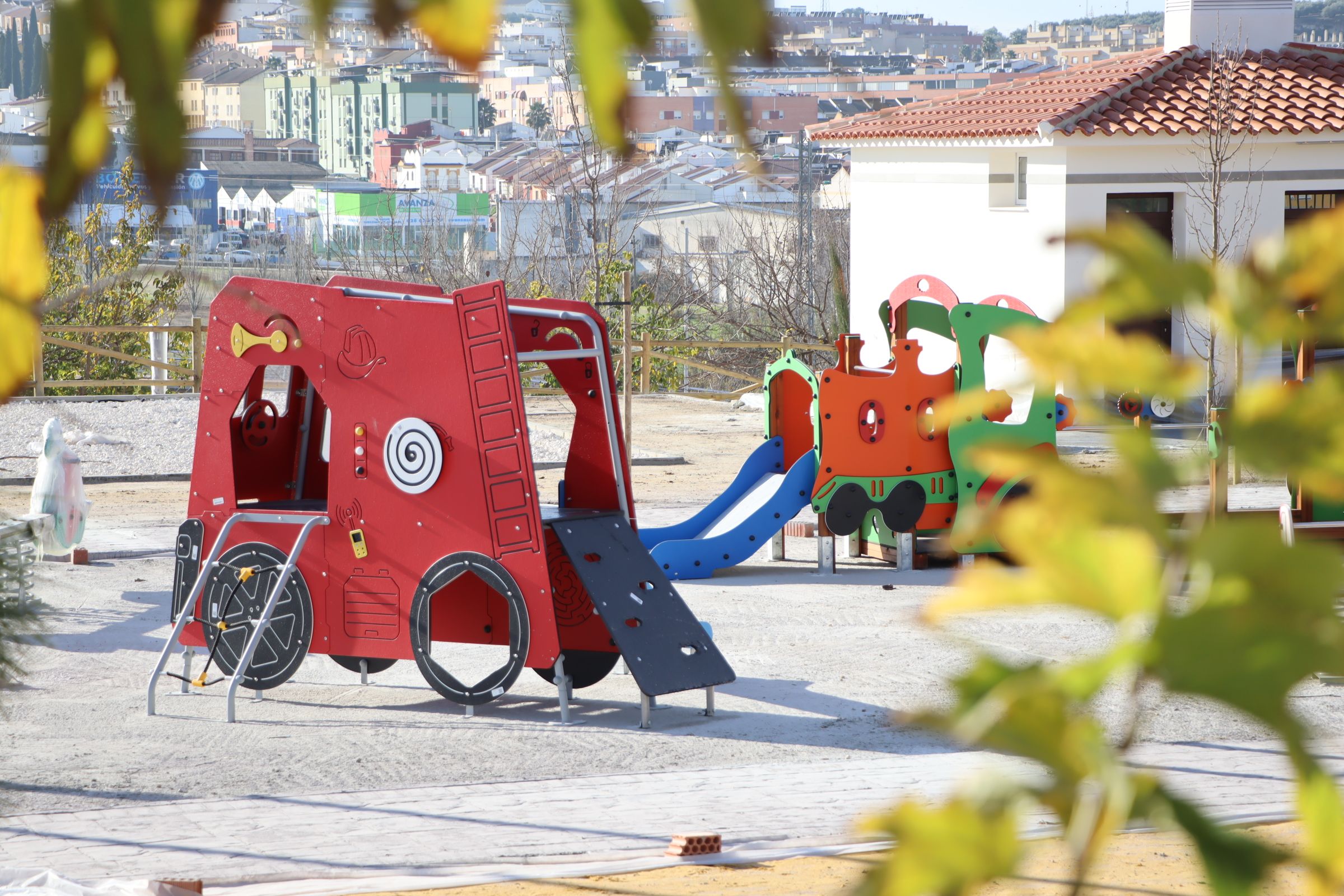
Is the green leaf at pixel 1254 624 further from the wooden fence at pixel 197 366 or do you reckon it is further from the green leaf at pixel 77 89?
the wooden fence at pixel 197 366

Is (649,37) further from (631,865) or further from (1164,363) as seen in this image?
(631,865)

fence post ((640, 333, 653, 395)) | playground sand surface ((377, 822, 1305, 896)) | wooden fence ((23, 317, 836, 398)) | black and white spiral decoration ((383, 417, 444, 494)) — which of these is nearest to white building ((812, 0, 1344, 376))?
wooden fence ((23, 317, 836, 398))

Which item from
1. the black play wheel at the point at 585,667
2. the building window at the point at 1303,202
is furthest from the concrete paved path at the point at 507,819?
the building window at the point at 1303,202

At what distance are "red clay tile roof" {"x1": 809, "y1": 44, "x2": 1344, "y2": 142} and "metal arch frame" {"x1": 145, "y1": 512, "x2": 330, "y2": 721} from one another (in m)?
12.1

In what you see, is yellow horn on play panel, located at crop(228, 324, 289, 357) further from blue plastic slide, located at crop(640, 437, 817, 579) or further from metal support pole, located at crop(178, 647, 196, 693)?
blue plastic slide, located at crop(640, 437, 817, 579)

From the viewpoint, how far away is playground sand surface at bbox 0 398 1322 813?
6.73 m

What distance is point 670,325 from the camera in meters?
32.4

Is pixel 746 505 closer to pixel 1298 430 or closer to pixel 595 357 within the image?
pixel 595 357

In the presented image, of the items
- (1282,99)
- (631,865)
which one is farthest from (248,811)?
(1282,99)

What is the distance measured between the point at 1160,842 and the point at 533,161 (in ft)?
15.3

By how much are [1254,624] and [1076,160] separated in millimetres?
20198

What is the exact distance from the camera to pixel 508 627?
7891 mm

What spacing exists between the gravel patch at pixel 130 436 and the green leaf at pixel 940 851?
15526mm

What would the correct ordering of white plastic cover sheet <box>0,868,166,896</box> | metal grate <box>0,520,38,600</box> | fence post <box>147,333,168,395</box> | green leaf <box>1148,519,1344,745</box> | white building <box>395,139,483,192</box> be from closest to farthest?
green leaf <box>1148,519,1344,745</box> < white building <box>395,139,483,192</box> < metal grate <box>0,520,38,600</box> < white plastic cover sheet <box>0,868,166,896</box> < fence post <box>147,333,168,395</box>
